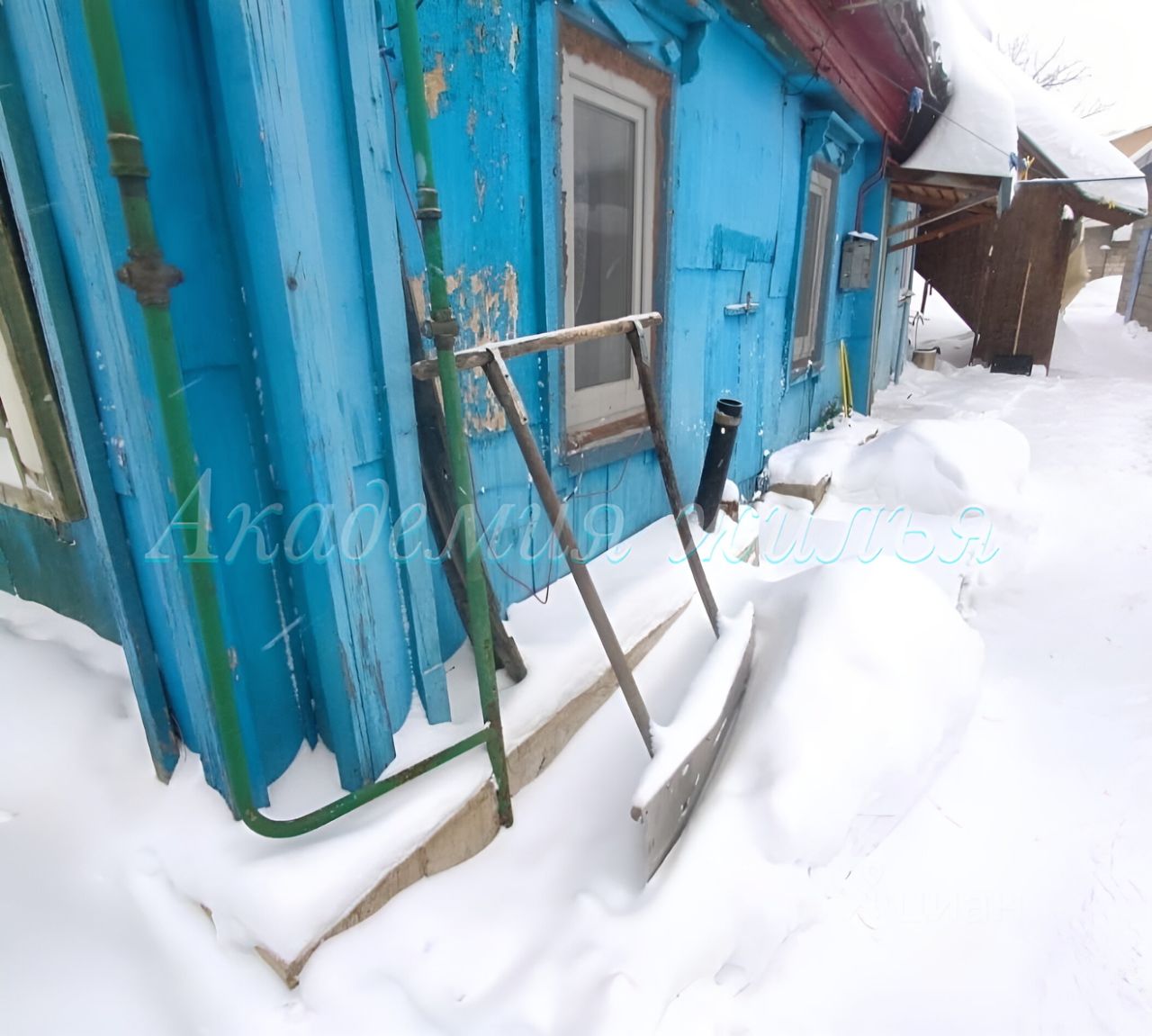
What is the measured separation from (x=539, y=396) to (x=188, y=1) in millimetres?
1411

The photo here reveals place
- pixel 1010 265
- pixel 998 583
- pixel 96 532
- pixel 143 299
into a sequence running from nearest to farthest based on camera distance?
pixel 143 299 < pixel 96 532 < pixel 998 583 < pixel 1010 265

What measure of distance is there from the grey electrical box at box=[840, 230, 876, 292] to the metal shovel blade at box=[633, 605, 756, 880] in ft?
17.7

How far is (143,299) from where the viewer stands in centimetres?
110

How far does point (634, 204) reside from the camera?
2.86 metres

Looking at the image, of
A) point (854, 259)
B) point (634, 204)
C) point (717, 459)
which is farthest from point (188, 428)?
point (854, 259)

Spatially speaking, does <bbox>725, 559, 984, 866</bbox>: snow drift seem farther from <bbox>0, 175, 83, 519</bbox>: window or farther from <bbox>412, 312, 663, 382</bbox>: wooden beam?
<bbox>0, 175, 83, 519</bbox>: window

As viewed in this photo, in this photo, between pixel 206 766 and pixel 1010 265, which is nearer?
Answer: pixel 206 766

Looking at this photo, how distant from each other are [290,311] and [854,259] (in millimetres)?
6339

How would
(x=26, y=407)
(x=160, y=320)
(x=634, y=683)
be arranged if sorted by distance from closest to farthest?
(x=160, y=320), (x=26, y=407), (x=634, y=683)

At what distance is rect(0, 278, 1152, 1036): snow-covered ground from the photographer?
4.59 ft

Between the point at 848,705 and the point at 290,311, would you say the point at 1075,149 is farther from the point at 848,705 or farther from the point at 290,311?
the point at 290,311

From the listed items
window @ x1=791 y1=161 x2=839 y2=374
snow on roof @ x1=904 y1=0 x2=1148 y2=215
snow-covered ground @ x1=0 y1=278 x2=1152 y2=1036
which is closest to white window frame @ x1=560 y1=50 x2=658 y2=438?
snow-covered ground @ x1=0 y1=278 x2=1152 y2=1036

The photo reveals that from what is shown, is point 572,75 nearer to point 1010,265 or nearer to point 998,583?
point 998,583

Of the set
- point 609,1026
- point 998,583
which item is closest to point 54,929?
point 609,1026
